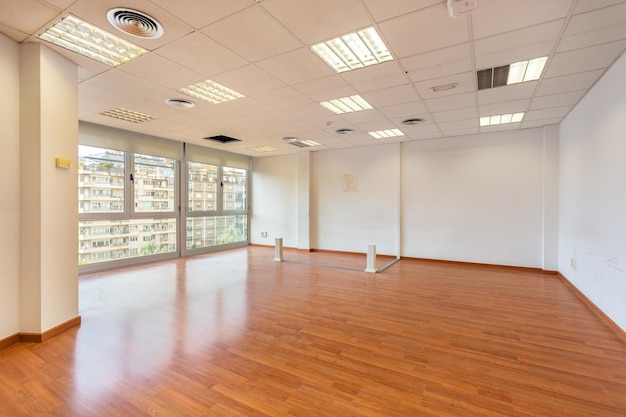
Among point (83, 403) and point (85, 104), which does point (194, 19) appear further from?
point (85, 104)

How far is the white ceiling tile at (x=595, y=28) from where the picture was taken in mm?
2380

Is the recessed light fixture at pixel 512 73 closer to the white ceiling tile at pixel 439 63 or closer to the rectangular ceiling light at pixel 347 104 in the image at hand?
the white ceiling tile at pixel 439 63

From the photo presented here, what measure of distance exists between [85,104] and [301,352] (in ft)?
16.0

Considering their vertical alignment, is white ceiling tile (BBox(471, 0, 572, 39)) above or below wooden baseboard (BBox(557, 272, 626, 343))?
above

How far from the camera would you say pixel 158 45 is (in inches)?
113

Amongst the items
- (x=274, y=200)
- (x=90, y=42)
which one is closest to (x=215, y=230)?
(x=274, y=200)

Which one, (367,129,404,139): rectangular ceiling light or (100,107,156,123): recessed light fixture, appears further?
(367,129,404,139): rectangular ceiling light

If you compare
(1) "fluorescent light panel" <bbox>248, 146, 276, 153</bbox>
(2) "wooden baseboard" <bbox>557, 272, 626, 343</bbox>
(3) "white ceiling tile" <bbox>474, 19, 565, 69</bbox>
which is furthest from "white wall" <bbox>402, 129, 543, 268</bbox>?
(3) "white ceiling tile" <bbox>474, 19, 565, 69</bbox>

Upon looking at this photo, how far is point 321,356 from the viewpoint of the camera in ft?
8.46

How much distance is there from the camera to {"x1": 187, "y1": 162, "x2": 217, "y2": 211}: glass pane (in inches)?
304

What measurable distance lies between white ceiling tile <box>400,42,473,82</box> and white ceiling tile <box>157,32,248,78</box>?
184 centimetres

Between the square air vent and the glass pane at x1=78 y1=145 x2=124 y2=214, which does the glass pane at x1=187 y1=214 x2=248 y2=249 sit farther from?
the square air vent

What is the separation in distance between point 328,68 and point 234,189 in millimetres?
6494

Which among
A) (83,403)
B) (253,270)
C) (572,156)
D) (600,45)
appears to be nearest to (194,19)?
(83,403)
